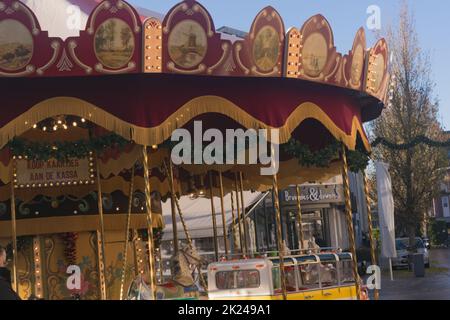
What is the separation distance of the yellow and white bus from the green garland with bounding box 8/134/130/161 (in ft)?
8.61

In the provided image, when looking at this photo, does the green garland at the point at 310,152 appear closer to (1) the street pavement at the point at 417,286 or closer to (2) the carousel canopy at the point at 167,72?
(2) the carousel canopy at the point at 167,72

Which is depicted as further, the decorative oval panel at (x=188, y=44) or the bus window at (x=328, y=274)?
the bus window at (x=328, y=274)

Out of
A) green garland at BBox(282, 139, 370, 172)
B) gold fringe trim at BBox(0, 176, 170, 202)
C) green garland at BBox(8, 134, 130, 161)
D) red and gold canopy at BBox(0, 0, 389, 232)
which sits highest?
red and gold canopy at BBox(0, 0, 389, 232)

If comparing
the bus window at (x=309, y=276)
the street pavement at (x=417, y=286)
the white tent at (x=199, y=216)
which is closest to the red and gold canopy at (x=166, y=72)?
the bus window at (x=309, y=276)

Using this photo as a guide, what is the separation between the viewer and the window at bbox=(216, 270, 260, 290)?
10375 mm

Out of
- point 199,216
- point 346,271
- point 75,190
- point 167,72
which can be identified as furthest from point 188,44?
point 199,216

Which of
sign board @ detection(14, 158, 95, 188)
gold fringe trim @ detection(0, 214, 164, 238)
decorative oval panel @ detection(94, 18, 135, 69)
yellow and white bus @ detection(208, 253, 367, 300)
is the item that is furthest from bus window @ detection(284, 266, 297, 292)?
decorative oval panel @ detection(94, 18, 135, 69)

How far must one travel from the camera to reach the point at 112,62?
923 cm

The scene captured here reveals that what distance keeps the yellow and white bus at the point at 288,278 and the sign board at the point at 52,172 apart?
3.38 metres

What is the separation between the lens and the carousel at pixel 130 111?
9.16 meters

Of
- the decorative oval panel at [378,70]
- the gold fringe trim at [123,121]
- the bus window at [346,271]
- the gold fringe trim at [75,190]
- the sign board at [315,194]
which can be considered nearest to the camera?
the gold fringe trim at [123,121]

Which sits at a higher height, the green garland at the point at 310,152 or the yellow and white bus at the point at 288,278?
the green garland at the point at 310,152

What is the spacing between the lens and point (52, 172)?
12508 millimetres

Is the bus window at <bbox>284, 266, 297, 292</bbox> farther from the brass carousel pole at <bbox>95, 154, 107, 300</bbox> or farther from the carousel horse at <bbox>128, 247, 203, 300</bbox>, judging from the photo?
the brass carousel pole at <bbox>95, 154, 107, 300</bbox>
